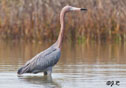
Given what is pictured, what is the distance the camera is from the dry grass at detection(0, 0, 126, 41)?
22.6m

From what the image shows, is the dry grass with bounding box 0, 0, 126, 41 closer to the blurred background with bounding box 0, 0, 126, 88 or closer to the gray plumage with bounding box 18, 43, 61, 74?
the blurred background with bounding box 0, 0, 126, 88

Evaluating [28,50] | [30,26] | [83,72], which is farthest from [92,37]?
[83,72]

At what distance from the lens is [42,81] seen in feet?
36.7

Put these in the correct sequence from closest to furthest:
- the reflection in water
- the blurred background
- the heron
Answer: the reflection in water → the heron → the blurred background

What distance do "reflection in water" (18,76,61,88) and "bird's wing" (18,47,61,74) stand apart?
208 millimetres

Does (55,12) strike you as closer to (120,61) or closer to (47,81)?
(120,61)

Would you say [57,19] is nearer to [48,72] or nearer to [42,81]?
[48,72]

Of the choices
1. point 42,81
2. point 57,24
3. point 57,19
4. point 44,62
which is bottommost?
point 42,81

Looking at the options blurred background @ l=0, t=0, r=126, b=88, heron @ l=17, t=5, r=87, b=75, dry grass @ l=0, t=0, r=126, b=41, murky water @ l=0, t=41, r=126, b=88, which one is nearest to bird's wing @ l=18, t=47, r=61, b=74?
heron @ l=17, t=5, r=87, b=75

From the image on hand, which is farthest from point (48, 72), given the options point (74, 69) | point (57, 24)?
point (57, 24)

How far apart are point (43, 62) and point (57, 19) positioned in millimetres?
11002

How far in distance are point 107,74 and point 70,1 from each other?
11102 mm

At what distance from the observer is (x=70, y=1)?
22656 millimetres

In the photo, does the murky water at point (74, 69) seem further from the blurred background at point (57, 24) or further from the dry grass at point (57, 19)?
the dry grass at point (57, 19)
